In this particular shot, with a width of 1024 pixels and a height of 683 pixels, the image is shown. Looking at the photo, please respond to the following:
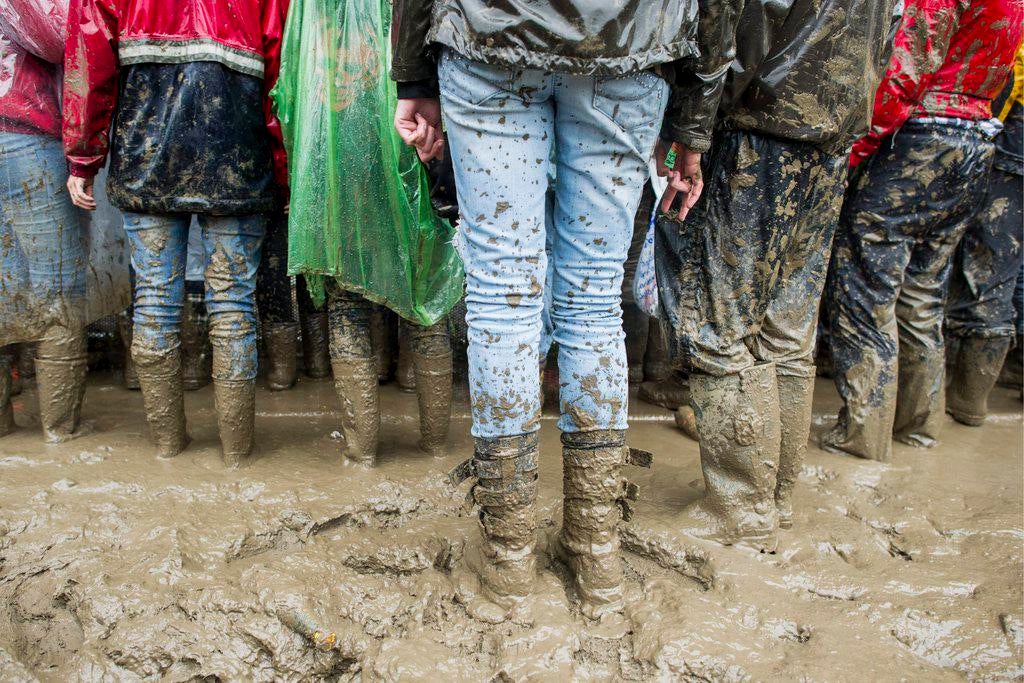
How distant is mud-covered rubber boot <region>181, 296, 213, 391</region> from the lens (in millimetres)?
3676

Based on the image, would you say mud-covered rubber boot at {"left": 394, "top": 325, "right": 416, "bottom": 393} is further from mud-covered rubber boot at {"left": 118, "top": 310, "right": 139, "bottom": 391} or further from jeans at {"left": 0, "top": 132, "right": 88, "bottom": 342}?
jeans at {"left": 0, "top": 132, "right": 88, "bottom": 342}

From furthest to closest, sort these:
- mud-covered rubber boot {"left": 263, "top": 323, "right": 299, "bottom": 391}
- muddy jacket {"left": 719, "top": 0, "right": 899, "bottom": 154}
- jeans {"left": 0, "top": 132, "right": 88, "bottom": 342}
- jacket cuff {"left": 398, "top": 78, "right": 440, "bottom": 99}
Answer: mud-covered rubber boot {"left": 263, "top": 323, "right": 299, "bottom": 391} → jeans {"left": 0, "top": 132, "right": 88, "bottom": 342} → muddy jacket {"left": 719, "top": 0, "right": 899, "bottom": 154} → jacket cuff {"left": 398, "top": 78, "right": 440, "bottom": 99}

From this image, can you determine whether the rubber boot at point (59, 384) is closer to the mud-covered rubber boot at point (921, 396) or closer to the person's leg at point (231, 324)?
the person's leg at point (231, 324)

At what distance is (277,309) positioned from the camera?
146 inches

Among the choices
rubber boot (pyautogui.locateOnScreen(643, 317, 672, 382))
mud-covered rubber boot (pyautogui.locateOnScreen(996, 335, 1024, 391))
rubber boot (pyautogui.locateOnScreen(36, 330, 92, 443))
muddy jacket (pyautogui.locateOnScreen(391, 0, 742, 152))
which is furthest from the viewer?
mud-covered rubber boot (pyautogui.locateOnScreen(996, 335, 1024, 391))

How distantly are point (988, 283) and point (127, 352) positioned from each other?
4.49 metres

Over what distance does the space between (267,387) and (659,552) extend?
2.35m

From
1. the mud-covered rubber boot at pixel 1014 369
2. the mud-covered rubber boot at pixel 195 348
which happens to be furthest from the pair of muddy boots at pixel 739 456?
the mud-covered rubber boot at pixel 1014 369

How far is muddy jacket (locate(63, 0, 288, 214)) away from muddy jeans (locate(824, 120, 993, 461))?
97.7 inches

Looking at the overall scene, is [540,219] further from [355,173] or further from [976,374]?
[976,374]

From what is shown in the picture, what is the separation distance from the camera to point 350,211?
2.54 meters

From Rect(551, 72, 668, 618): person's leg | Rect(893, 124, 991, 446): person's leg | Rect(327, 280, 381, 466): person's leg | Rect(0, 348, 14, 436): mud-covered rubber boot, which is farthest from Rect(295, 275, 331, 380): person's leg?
Rect(893, 124, 991, 446): person's leg

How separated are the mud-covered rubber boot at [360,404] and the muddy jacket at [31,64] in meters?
1.50

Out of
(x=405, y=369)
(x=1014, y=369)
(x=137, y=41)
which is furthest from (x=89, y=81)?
(x=1014, y=369)
